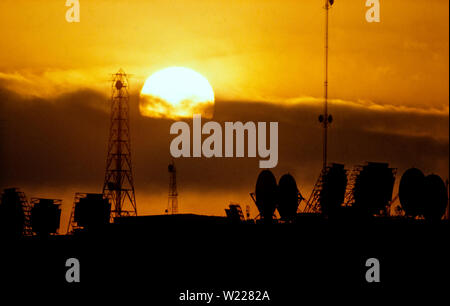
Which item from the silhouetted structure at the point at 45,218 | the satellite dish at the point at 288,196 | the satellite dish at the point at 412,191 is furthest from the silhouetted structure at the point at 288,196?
the silhouetted structure at the point at 45,218

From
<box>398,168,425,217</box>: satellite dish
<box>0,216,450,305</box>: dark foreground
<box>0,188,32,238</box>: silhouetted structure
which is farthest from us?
<box>0,188,32,238</box>: silhouetted structure

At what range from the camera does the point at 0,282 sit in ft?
445

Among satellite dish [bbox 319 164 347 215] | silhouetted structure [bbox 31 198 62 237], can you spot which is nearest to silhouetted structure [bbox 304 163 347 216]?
satellite dish [bbox 319 164 347 215]

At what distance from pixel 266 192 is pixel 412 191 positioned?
61.2 feet

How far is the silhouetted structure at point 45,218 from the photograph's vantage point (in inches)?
6191

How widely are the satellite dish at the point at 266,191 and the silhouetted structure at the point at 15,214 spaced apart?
4024cm

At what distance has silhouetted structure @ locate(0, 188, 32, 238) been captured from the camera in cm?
15800

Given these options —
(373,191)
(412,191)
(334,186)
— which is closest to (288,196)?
(334,186)

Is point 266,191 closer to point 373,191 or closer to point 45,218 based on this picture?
point 373,191

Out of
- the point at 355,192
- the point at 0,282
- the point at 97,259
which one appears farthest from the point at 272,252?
the point at 0,282

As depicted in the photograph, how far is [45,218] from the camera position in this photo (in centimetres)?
15738

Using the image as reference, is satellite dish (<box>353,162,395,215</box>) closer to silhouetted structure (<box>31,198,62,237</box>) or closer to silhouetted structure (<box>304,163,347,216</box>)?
silhouetted structure (<box>304,163,347,216</box>)

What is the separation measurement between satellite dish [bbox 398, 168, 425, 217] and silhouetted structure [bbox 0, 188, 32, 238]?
57215mm

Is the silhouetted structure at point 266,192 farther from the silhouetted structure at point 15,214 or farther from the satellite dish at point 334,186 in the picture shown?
the silhouetted structure at point 15,214
